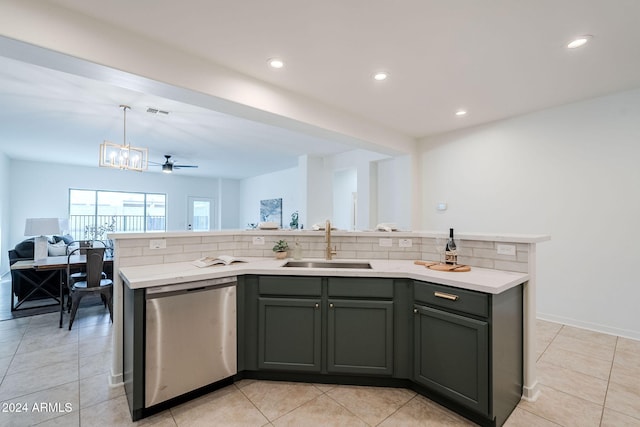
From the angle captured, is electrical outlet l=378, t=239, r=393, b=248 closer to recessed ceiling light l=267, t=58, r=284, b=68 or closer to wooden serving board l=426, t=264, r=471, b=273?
wooden serving board l=426, t=264, r=471, b=273

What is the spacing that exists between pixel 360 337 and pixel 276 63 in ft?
7.84

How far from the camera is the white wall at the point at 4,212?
6.11m

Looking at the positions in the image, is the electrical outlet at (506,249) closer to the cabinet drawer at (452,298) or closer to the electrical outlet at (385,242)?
the cabinet drawer at (452,298)

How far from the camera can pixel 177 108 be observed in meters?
3.71

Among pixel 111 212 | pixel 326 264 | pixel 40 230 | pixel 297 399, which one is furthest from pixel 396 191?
pixel 111 212

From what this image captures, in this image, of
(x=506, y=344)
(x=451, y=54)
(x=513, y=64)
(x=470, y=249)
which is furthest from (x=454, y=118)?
(x=506, y=344)

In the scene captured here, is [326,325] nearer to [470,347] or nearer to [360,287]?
[360,287]

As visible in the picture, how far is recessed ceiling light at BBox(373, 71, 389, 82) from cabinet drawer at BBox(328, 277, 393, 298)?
191 cm

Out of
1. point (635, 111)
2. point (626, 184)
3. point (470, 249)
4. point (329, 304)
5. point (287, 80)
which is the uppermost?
A: point (287, 80)

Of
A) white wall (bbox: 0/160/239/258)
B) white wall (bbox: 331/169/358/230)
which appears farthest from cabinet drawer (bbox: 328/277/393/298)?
white wall (bbox: 0/160/239/258)

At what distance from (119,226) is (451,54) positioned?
31.1ft

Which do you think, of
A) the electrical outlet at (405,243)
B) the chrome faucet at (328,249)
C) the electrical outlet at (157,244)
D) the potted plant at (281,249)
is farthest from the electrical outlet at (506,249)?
the electrical outlet at (157,244)

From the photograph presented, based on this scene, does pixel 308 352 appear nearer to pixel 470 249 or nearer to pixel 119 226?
pixel 470 249

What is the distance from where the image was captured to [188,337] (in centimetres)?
201
